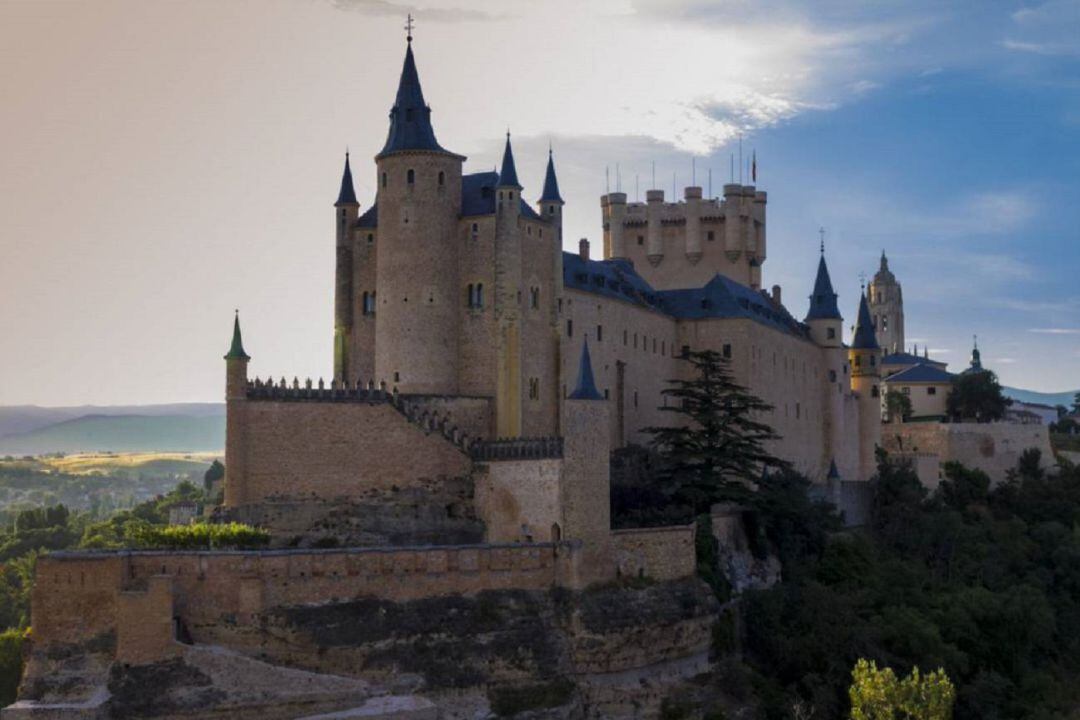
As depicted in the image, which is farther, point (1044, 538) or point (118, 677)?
point (1044, 538)

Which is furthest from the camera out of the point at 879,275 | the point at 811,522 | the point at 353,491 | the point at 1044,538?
the point at 879,275

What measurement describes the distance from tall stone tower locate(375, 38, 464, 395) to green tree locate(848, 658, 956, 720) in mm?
17804

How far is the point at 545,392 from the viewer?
55.4m

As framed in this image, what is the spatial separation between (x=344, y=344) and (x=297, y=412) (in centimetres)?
671

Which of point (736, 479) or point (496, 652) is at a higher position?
point (736, 479)

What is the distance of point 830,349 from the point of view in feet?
264

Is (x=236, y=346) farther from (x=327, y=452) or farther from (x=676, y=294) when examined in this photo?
(x=676, y=294)

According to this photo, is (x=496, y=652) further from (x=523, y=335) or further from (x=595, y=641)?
(x=523, y=335)

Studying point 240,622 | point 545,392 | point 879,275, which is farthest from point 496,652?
point 879,275

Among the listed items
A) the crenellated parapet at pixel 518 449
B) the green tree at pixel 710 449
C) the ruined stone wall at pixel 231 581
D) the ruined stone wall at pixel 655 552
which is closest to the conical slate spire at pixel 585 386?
the crenellated parapet at pixel 518 449

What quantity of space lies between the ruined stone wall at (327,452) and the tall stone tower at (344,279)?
5.48 metres

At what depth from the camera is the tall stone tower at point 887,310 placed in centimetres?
13688

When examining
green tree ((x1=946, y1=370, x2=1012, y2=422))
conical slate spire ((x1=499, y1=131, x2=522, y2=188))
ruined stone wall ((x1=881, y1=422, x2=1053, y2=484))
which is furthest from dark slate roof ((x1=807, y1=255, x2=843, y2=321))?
conical slate spire ((x1=499, y1=131, x2=522, y2=188))

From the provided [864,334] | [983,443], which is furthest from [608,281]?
[983,443]
